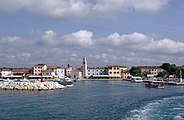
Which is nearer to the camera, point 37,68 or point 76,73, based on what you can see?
point 37,68

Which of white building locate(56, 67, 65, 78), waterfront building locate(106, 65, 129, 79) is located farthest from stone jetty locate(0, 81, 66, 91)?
waterfront building locate(106, 65, 129, 79)

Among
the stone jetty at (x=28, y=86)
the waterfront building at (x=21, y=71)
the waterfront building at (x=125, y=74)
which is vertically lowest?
the stone jetty at (x=28, y=86)

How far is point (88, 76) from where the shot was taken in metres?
139

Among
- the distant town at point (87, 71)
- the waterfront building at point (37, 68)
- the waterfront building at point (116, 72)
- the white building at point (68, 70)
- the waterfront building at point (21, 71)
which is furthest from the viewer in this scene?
the white building at point (68, 70)

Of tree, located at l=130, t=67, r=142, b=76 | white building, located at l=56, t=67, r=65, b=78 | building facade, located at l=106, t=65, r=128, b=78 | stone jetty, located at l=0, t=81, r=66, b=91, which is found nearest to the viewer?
stone jetty, located at l=0, t=81, r=66, b=91

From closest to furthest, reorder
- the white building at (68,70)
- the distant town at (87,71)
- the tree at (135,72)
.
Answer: the tree at (135,72) → the distant town at (87,71) → the white building at (68,70)

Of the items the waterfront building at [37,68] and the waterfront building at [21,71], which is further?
the waterfront building at [21,71]

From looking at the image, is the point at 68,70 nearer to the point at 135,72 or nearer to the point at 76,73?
the point at 76,73

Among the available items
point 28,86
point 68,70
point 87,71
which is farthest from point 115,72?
point 28,86

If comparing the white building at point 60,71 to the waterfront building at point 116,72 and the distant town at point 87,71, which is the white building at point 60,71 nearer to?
the distant town at point 87,71

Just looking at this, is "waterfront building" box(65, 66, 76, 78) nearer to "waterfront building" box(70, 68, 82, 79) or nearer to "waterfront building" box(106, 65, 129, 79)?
"waterfront building" box(70, 68, 82, 79)

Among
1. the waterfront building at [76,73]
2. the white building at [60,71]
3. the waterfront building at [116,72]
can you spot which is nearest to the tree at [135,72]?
the waterfront building at [116,72]

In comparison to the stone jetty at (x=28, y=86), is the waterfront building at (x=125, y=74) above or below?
above

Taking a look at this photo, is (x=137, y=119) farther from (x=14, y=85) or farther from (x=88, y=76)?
(x=88, y=76)
